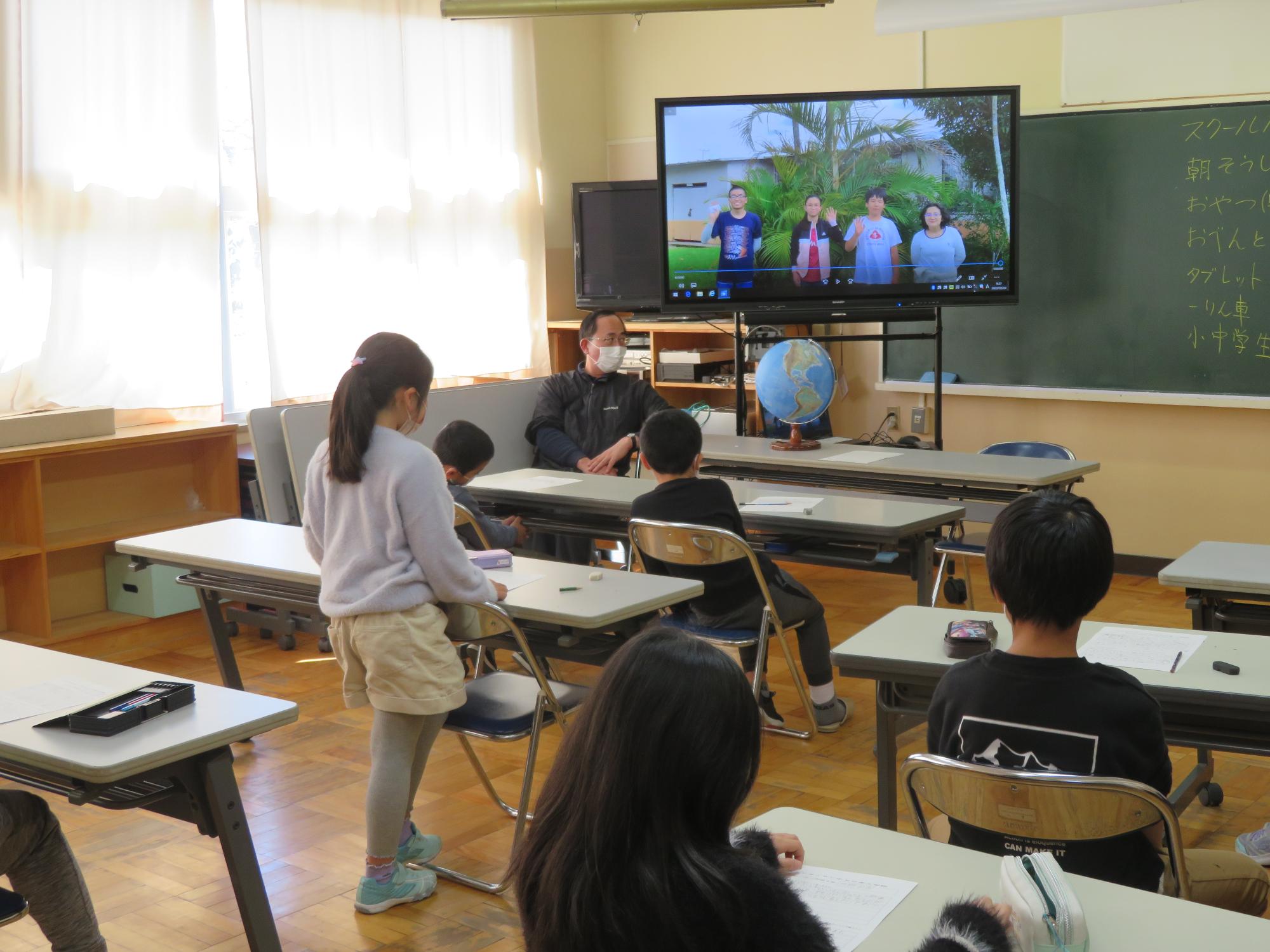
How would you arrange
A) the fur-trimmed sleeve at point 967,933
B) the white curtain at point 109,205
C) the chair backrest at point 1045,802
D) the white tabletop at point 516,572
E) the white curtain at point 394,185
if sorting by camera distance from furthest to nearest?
the white curtain at point 394,185, the white curtain at point 109,205, the white tabletop at point 516,572, the chair backrest at point 1045,802, the fur-trimmed sleeve at point 967,933

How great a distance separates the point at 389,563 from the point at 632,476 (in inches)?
111

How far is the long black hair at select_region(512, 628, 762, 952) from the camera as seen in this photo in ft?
3.57

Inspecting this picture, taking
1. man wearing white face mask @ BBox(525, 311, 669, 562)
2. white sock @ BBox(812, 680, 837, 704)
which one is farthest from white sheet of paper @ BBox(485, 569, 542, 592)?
man wearing white face mask @ BBox(525, 311, 669, 562)

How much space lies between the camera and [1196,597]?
312 cm

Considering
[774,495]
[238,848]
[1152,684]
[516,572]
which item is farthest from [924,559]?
[238,848]

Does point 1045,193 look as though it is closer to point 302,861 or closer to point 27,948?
point 302,861

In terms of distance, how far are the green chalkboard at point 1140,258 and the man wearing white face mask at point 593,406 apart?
71.7 inches

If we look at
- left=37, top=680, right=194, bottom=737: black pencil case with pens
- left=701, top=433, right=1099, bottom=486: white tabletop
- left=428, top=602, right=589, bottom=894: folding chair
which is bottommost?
left=428, top=602, right=589, bottom=894: folding chair

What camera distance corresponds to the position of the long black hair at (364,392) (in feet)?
8.56

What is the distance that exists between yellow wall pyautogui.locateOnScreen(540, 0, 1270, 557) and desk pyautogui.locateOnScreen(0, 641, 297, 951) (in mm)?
4709

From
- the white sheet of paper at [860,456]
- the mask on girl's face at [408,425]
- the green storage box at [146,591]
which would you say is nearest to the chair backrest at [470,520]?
the mask on girl's face at [408,425]

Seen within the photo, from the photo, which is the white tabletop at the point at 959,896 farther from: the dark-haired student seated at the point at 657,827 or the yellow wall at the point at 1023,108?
the yellow wall at the point at 1023,108

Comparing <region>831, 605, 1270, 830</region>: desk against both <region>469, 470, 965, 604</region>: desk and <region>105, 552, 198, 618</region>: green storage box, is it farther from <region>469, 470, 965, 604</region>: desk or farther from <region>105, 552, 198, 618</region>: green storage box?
<region>105, 552, 198, 618</region>: green storage box

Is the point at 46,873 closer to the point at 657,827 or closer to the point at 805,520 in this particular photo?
the point at 657,827
